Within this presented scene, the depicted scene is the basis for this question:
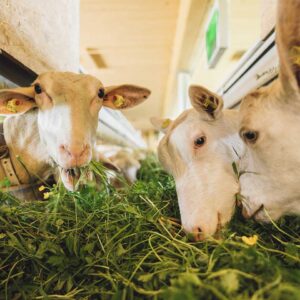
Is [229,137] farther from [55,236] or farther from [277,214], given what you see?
[55,236]

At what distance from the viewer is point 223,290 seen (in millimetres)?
592

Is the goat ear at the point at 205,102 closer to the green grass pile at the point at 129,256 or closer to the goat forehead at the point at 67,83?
the green grass pile at the point at 129,256

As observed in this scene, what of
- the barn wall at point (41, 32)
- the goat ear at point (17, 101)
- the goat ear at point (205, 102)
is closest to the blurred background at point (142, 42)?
the barn wall at point (41, 32)

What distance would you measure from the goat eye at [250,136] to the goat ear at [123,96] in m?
1.03

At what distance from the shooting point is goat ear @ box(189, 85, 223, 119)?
4.22ft

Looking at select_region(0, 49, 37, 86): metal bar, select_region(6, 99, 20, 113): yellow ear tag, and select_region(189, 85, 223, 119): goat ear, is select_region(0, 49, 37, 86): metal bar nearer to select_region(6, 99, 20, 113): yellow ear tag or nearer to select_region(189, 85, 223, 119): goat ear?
select_region(6, 99, 20, 113): yellow ear tag

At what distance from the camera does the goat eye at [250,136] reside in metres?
1.06

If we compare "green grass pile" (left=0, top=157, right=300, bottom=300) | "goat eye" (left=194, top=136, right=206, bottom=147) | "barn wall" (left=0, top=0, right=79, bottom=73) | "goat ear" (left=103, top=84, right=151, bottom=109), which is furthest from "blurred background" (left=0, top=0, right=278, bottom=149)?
"green grass pile" (left=0, top=157, right=300, bottom=300)

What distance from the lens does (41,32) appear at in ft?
6.45

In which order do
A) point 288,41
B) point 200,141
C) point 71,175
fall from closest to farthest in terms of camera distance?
point 288,41, point 200,141, point 71,175

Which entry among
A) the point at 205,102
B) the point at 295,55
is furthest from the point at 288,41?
the point at 205,102

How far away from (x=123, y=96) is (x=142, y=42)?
3.37 meters

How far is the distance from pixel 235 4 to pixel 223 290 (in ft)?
12.2

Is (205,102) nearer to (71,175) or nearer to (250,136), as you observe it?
(250,136)
